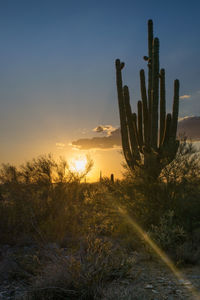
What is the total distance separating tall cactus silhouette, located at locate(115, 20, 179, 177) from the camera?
1431 cm

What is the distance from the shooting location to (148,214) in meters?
10.7

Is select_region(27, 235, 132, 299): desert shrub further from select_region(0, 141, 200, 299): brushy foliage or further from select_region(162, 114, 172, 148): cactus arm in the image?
select_region(162, 114, 172, 148): cactus arm

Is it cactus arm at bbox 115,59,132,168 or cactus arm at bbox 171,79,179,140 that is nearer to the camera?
cactus arm at bbox 171,79,179,140

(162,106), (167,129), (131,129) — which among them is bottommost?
(167,129)

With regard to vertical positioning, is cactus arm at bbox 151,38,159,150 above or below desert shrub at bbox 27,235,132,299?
above

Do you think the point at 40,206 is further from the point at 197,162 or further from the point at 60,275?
the point at 60,275

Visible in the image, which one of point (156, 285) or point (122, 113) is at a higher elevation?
point (122, 113)

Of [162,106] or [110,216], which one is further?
[162,106]

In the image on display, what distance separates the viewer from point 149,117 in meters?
14.7

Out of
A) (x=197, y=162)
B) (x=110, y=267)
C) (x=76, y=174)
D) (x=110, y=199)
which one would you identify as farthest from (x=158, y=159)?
(x=110, y=267)

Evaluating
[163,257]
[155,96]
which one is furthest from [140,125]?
[163,257]

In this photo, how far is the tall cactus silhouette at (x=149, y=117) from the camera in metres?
14.3

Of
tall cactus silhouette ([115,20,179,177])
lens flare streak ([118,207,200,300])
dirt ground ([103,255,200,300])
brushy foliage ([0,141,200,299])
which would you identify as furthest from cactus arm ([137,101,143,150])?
dirt ground ([103,255,200,300])

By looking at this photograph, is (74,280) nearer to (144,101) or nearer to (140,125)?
(140,125)
